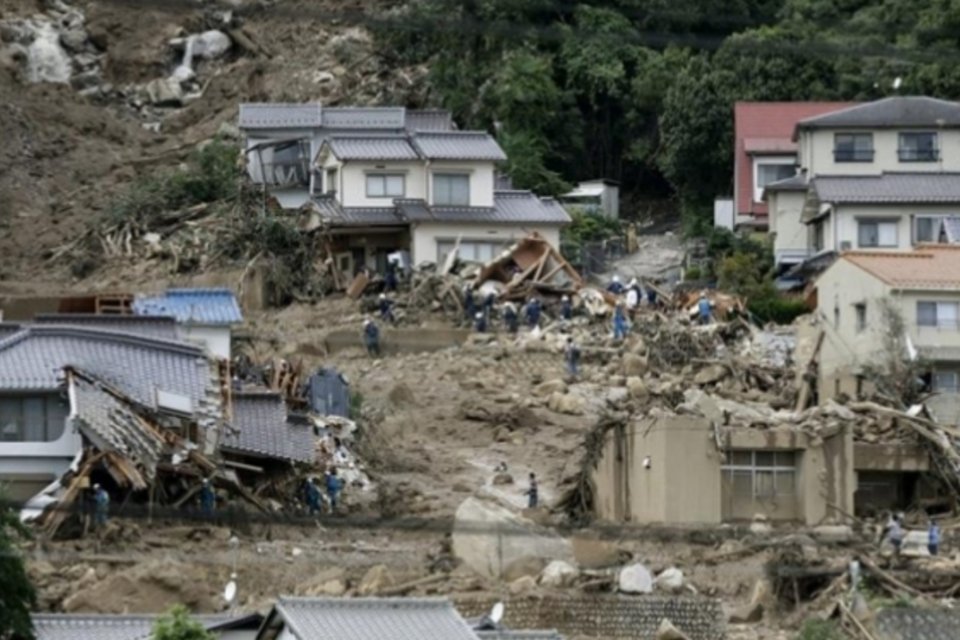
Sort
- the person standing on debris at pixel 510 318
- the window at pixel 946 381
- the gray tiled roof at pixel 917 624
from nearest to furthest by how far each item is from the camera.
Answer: the gray tiled roof at pixel 917 624 < the window at pixel 946 381 < the person standing on debris at pixel 510 318

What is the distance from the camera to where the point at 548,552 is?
3173cm

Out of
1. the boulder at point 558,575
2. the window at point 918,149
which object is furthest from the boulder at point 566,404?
the window at point 918,149

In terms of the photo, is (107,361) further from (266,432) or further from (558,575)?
→ (558,575)

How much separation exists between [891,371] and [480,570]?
8490 mm

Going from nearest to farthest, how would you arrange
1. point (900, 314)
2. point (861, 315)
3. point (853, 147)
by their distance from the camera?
point (900, 314), point (861, 315), point (853, 147)

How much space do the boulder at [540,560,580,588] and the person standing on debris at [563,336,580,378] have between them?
35.2 ft

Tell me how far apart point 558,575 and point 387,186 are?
60.4 feet

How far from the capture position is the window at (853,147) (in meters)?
49.2

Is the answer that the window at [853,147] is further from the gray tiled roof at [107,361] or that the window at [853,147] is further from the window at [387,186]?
the gray tiled roof at [107,361]

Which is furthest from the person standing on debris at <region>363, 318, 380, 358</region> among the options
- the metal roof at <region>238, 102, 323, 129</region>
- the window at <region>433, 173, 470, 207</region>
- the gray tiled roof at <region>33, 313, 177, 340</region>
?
the metal roof at <region>238, 102, 323, 129</region>

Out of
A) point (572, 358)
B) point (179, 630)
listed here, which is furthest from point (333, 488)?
point (179, 630)

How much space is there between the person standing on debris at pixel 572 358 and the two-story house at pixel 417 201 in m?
4.75

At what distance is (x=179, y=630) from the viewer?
22.0 meters

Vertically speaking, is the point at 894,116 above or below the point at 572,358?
above
